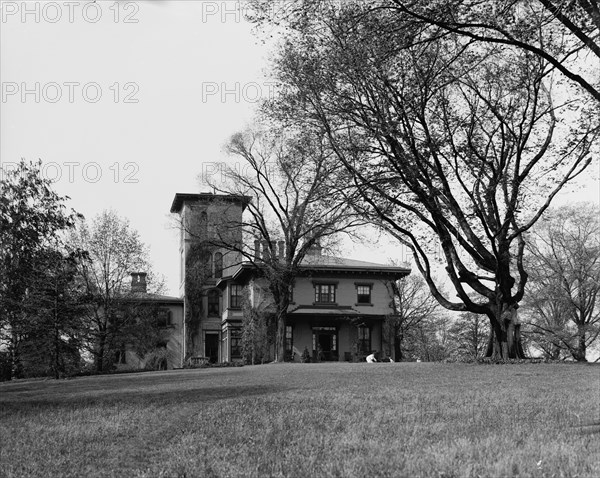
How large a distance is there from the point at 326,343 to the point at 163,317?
17.0m

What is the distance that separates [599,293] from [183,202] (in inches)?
1445

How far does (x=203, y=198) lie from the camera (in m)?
Result: 66.2

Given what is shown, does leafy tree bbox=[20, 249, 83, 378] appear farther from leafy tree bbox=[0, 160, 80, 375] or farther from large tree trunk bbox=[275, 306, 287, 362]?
large tree trunk bbox=[275, 306, 287, 362]

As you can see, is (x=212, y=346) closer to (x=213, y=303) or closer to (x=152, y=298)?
(x=213, y=303)

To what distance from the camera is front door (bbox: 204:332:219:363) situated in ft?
230

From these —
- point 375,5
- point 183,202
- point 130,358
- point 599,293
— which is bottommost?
point 130,358

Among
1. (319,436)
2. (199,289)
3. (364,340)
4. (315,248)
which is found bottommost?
(319,436)

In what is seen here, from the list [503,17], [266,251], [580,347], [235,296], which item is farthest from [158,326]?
[503,17]

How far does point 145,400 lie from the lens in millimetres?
16016

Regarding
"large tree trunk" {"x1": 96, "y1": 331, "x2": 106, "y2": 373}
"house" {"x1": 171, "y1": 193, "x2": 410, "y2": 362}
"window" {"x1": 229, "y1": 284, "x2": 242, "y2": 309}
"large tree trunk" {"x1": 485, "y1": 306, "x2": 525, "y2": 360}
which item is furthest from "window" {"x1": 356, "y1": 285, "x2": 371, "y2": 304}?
"large tree trunk" {"x1": 485, "y1": 306, "x2": 525, "y2": 360}

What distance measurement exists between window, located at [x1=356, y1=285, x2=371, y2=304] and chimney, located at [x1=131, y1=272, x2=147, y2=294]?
17.1 m

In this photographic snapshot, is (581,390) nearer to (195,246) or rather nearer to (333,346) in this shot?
(195,246)

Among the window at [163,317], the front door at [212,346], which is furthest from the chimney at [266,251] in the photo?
the front door at [212,346]

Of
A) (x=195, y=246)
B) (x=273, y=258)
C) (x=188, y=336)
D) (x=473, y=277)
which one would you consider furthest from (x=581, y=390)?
(x=188, y=336)
